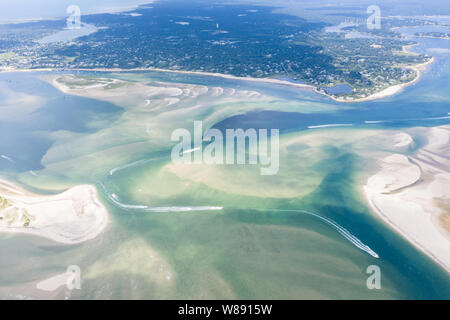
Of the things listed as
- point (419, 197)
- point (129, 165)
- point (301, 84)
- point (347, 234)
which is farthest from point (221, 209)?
point (301, 84)

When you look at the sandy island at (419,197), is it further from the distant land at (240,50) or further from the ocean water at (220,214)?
the distant land at (240,50)

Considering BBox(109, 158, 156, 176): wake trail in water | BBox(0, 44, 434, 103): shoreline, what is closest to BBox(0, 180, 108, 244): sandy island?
BBox(109, 158, 156, 176): wake trail in water

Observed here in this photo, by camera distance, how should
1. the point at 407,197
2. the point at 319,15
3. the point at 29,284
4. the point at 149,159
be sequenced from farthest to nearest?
the point at 319,15 < the point at 149,159 < the point at 407,197 < the point at 29,284

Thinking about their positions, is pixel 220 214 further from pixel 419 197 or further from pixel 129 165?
pixel 419 197

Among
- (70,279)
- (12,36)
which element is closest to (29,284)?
(70,279)

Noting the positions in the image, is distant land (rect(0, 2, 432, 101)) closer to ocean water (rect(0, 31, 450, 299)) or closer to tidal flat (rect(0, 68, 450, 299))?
tidal flat (rect(0, 68, 450, 299))

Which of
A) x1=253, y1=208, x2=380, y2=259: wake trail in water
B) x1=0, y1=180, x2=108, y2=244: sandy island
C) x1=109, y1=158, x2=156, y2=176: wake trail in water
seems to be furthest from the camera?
x1=109, y1=158, x2=156, y2=176: wake trail in water
